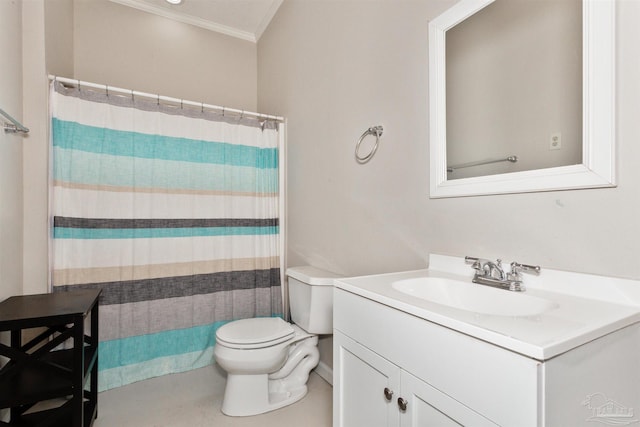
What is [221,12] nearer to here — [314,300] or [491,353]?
[314,300]

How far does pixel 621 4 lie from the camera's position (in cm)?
79

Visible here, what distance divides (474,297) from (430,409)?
402mm

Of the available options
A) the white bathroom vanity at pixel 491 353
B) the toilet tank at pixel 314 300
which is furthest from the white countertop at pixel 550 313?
the toilet tank at pixel 314 300

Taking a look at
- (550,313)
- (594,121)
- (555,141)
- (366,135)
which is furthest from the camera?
(366,135)

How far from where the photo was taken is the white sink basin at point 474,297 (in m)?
0.90

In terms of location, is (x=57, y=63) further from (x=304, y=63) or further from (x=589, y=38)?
(x=589, y=38)

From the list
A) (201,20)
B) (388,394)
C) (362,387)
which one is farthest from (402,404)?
(201,20)

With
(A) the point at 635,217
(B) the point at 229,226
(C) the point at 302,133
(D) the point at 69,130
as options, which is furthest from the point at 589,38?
(D) the point at 69,130

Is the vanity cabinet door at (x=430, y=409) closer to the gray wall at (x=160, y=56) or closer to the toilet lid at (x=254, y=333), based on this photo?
the toilet lid at (x=254, y=333)

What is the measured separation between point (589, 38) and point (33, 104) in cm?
239

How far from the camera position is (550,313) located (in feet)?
2.42

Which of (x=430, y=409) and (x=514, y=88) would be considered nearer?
(x=430, y=409)

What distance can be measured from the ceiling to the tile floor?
2.85 m

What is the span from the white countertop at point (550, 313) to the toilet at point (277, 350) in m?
0.76
